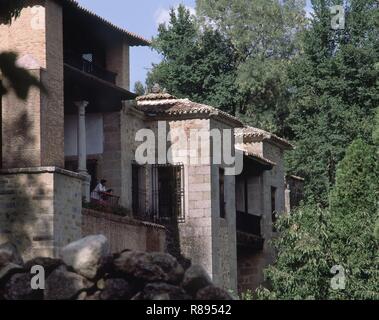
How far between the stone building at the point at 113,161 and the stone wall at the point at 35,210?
0.07 ft

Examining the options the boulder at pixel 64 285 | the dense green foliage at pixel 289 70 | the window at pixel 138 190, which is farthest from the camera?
the dense green foliage at pixel 289 70

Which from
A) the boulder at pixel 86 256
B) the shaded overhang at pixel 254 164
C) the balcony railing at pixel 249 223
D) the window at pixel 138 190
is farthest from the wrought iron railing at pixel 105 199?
the boulder at pixel 86 256

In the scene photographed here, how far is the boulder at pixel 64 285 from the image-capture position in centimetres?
1367

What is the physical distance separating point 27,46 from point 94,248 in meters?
12.6

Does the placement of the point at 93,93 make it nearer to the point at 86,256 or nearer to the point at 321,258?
the point at 321,258

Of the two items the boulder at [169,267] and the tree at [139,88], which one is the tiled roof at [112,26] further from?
the tree at [139,88]

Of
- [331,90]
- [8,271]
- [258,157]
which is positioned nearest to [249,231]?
[258,157]

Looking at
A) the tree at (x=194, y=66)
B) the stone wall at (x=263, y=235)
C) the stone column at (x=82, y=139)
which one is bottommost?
the stone wall at (x=263, y=235)

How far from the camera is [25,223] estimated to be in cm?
2505

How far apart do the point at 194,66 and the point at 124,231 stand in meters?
23.2

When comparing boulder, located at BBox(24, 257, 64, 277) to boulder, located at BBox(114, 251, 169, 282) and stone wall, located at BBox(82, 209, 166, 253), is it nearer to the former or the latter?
boulder, located at BBox(114, 251, 169, 282)

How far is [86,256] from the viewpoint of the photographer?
45.8 ft
